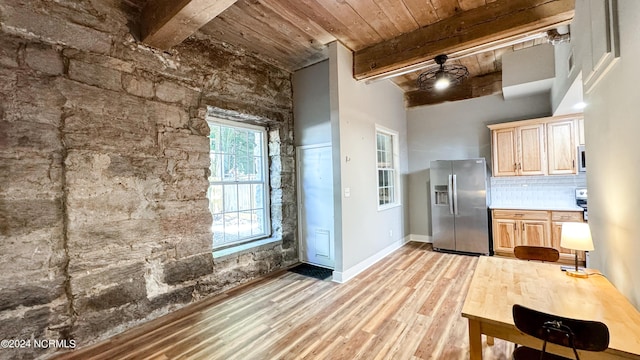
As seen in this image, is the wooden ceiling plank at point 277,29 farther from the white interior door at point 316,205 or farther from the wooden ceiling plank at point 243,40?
the white interior door at point 316,205

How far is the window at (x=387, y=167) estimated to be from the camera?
16.0 feet

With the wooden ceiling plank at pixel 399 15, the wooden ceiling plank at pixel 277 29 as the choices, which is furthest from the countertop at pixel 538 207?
the wooden ceiling plank at pixel 277 29

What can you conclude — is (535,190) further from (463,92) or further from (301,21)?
(301,21)

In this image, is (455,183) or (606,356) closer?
(606,356)

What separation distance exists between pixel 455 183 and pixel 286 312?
11.8ft

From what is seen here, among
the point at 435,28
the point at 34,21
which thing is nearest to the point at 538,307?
the point at 435,28

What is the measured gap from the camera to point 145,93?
9.21 feet

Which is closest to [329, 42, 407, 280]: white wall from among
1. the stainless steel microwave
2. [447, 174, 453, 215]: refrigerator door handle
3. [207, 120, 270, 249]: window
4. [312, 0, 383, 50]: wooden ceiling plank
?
[312, 0, 383, 50]: wooden ceiling plank

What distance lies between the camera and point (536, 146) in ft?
14.5

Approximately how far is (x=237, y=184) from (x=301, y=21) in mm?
2308

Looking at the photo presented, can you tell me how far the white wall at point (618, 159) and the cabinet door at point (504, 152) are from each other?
2513mm

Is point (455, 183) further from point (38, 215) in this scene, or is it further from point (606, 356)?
point (38, 215)

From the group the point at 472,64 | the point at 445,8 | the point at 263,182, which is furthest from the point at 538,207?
the point at 263,182

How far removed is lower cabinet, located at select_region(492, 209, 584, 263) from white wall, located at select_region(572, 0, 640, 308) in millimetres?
2244
